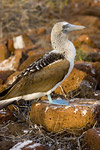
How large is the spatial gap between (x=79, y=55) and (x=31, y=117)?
3339mm

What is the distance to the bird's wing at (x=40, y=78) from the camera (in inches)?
171

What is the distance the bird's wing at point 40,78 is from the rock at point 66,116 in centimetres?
27

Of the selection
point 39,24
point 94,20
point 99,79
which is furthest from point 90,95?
point 94,20

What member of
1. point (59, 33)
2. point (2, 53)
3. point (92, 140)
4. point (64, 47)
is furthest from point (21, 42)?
point (92, 140)

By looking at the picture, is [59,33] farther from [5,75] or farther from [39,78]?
[5,75]

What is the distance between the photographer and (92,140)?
3.54 metres

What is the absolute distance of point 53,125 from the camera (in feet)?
13.5

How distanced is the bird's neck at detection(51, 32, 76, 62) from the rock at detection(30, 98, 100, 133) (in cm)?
68

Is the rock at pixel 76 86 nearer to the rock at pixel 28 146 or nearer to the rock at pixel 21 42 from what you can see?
the rock at pixel 28 146

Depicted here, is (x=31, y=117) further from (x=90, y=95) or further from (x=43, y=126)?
(x=90, y=95)

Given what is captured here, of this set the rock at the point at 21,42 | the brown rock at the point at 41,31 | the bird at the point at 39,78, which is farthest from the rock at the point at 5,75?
the brown rock at the point at 41,31

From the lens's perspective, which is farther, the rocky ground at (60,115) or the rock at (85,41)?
the rock at (85,41)

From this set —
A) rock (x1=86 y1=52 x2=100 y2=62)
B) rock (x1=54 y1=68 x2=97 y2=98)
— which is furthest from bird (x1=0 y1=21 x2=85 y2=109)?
rock (x1=86 y1=52 x2=100 y2=62)

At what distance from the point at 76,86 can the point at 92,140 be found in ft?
5.84
